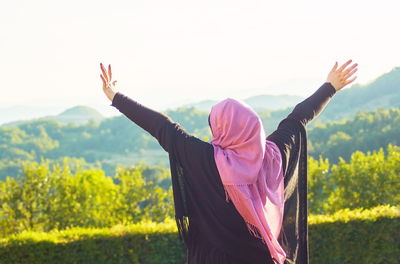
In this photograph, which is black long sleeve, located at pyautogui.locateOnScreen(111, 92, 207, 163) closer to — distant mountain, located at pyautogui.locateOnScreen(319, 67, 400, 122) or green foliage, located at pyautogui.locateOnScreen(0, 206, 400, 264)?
green foliage, located at pyautogui.locateOnScreen(0, 206, 400, 264)

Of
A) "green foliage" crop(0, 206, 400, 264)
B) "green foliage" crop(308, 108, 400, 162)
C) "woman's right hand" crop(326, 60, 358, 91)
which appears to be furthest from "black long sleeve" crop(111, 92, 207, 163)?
"green foliage" crop(308, 108, 400, 162)

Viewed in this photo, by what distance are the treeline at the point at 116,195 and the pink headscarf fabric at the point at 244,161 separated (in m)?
6.35

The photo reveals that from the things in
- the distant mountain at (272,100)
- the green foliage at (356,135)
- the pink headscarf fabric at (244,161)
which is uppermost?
the distant mountain at (272,100)

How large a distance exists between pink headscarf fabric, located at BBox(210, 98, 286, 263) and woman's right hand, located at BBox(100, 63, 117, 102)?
0.46 meters

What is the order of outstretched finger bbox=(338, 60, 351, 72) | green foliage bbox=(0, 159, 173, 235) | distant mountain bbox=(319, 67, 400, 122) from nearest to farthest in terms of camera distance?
outstretched finger bbox=(338, 60, 351, 72) → green foliage bbox=(0, 159, 173, 235) → distant mountain bbox=(319, 67, 400, 122)

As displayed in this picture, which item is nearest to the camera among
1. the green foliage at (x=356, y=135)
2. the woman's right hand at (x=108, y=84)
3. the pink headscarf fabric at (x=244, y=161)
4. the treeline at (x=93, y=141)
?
the pink headscarf fabric at (x=244, y=161)

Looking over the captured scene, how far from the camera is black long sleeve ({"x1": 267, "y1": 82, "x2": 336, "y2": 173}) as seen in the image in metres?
2.24

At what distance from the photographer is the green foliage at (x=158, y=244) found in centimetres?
571

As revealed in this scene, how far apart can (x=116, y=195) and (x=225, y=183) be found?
7.33 m

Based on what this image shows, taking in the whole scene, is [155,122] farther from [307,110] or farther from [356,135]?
[356,135]

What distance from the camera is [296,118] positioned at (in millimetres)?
2352

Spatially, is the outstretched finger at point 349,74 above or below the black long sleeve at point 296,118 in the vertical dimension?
above

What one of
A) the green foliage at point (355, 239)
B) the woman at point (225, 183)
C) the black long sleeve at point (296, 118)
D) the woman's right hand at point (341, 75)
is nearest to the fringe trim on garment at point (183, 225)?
the woman at point (225, 183)

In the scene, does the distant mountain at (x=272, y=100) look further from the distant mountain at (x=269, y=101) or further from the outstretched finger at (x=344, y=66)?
the outstretched finger at (x=344, y=66)
